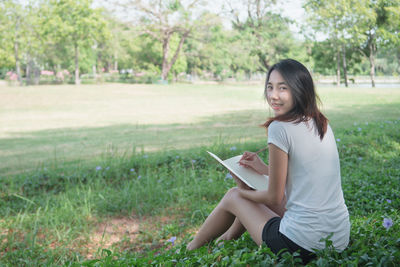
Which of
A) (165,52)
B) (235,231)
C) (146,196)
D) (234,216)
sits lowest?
(146,196)

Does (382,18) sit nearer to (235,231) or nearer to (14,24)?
(235,231)

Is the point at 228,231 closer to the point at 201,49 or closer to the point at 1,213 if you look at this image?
the point at 1,213

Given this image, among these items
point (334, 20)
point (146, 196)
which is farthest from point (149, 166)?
point (334, 20)

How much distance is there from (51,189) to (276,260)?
4151mm

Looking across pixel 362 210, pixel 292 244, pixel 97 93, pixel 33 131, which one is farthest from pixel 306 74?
pixel 97 93

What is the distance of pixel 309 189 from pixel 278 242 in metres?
0.34

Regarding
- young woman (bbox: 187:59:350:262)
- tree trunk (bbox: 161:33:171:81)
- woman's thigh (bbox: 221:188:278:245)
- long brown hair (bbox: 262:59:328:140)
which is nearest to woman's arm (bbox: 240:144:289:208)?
young woman (bbox: 187:59:350:262)

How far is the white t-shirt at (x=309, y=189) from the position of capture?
2.20 meters

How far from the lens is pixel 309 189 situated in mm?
2207

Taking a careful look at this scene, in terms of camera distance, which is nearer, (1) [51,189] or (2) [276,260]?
(2) [276,260]

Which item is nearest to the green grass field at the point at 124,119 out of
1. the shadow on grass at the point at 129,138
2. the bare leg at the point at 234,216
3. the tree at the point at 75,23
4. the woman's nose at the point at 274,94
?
the shadow on grass at the point at 129,138

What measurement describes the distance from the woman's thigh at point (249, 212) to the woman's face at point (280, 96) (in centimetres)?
58

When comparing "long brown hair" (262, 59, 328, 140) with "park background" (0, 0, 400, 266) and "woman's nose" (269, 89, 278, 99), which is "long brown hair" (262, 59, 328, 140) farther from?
"park background" (0, 0, 400, 266)

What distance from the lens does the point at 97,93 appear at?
78.3 feet
